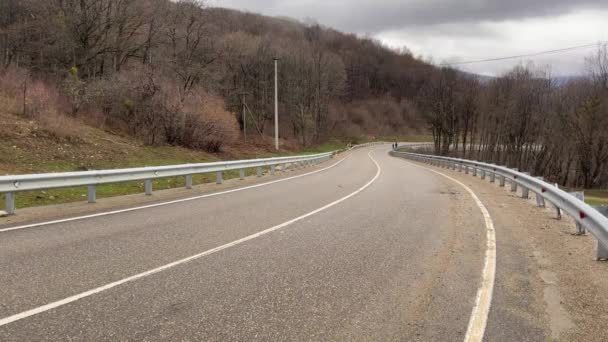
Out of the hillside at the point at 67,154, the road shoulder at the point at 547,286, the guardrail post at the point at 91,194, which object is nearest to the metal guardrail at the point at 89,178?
the guardrail post at the point at 91,194

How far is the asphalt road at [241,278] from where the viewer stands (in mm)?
3842

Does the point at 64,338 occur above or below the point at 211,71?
below

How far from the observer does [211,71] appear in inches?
1768

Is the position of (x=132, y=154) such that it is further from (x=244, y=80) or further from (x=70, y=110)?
(x=244, y=80)

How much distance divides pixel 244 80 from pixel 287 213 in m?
58.3

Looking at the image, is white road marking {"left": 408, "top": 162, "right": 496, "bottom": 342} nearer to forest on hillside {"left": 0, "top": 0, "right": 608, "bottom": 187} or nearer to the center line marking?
the center line marking

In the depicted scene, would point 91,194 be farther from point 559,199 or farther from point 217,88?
point 217,88

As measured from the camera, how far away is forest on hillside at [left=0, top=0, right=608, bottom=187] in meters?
27.8

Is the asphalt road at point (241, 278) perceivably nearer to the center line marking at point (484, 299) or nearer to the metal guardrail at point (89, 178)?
the center line marking at point (484, 299)

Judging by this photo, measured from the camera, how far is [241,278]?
5.12 m

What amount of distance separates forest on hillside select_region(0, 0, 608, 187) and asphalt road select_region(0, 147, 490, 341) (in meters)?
16.3

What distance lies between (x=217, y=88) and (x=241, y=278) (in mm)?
46486

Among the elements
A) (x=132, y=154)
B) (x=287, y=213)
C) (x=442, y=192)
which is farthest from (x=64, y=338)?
(x=132, y=154)

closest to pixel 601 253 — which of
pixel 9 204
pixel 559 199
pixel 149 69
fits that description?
pixel 559 199
